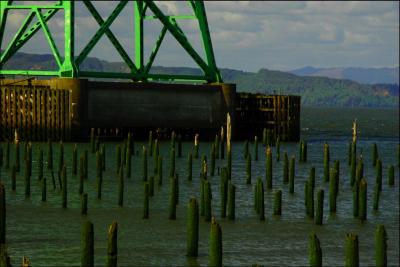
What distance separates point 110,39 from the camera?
82.6 meters

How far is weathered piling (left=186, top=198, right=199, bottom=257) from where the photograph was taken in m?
27.3

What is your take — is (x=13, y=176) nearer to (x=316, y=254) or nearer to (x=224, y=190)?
(x=224, y=190)

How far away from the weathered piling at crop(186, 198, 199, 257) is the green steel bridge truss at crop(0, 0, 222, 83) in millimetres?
48476

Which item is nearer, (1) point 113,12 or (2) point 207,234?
(2) point 207,234

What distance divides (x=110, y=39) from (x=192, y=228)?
5589 centimetres

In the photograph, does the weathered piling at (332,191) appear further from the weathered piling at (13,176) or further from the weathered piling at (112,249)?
the weathered piling at (112,249)

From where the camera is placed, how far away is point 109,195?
45406mm

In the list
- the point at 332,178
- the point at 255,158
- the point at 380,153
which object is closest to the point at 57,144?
the point at 255,158

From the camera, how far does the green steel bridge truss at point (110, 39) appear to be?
78062 mm

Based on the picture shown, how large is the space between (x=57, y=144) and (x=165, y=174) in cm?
2054

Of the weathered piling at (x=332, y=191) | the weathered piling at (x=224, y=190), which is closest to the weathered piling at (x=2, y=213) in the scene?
the weathered piling at (x=224, y=190)

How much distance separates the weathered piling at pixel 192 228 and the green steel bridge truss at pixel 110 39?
48476 millimetres

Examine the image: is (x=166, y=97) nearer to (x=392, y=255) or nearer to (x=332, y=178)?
(x=332, y=178)

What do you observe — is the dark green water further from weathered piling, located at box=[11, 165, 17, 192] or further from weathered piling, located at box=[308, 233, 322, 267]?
weathered piling, located at box=[308, 233, 322, 267]
